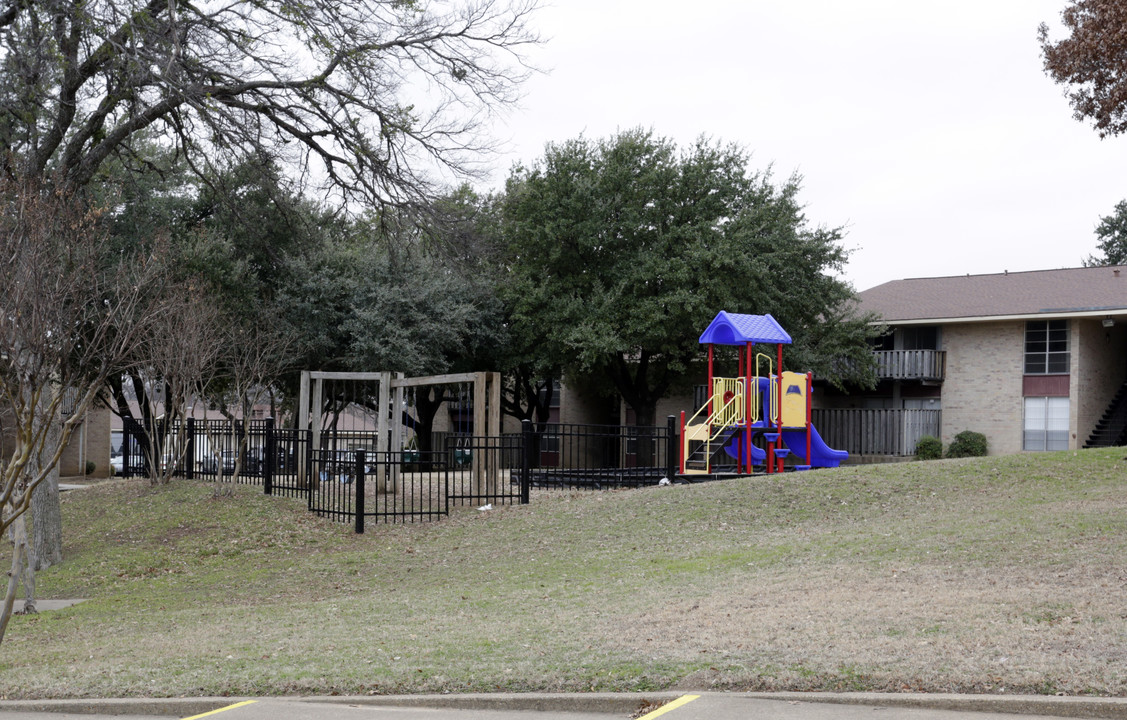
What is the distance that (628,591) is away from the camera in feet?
36.3

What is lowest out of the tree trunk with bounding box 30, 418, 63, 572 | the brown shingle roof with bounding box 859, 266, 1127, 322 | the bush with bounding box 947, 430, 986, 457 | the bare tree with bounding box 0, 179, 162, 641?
the tree trunk with bounding box 30, 418, 63, 572

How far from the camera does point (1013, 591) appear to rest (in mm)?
9188

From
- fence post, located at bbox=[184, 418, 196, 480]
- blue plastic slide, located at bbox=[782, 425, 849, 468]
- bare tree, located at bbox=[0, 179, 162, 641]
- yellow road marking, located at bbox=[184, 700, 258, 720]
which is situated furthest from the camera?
fence post, located at bbox=[184, 418, 196, 480]

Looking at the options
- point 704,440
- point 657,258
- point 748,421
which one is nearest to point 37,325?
point 704,440

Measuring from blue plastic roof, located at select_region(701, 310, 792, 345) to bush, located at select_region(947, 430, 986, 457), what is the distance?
13.9m

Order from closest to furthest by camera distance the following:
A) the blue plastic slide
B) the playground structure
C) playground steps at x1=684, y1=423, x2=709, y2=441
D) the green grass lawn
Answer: the green grass lawn → playground steps at x1=684, y1=423, x2=709, y2=441 → the playground structure → the blue plastic slide

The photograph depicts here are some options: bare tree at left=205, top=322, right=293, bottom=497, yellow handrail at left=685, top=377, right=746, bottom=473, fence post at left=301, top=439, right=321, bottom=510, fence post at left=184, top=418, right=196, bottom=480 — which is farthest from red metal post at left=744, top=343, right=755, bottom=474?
fence post at left=184, top=418, right=196, bottom=480

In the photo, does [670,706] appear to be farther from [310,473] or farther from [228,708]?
[310,473]

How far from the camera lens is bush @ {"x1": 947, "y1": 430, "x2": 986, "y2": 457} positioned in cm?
3453

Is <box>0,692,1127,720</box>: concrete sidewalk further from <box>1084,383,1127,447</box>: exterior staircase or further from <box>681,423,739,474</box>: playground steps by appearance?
<box>1084,383,1127,447</box>: exterior staircase

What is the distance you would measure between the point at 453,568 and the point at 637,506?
4.19m

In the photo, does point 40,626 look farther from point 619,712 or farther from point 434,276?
point 434,276

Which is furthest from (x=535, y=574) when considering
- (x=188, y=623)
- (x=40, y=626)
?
(x=40, y=626)

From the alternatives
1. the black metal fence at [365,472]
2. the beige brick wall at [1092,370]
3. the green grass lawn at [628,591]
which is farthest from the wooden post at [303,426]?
the beige brick wall at [1092,370]
